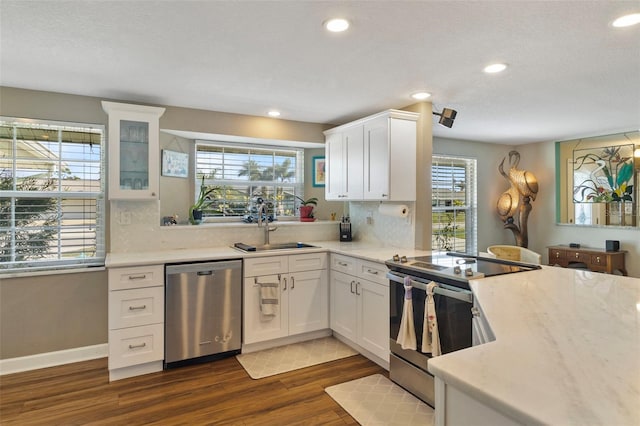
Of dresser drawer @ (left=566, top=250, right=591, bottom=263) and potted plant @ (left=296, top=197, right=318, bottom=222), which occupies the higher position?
potted plant @ (left=296, top=197, right=318, bottom=222)

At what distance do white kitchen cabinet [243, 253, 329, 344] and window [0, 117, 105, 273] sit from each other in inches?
57.3

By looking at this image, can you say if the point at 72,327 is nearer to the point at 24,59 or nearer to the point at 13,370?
the point at 13,370

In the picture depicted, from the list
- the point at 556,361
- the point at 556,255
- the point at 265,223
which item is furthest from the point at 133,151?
the point at 556,255

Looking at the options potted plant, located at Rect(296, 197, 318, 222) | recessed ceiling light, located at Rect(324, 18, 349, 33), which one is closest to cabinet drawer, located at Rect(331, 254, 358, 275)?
potted plant, located at Rect(296, 197, 318, 222)

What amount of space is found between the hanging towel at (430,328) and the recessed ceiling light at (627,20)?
70.1 inches

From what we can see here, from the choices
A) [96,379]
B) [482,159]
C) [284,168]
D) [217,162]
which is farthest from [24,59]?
[482,159]

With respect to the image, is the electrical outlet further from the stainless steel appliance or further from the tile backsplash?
the stainless steel appliance

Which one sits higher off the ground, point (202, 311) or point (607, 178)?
point (607, 178)

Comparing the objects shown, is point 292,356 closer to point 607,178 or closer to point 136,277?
point 136,277

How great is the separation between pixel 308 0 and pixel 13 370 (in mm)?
3640

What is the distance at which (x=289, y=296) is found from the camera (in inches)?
140

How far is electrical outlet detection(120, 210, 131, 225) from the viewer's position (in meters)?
3.46

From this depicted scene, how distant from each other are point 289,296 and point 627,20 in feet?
10.2

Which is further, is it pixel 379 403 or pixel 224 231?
pixel 224 231
